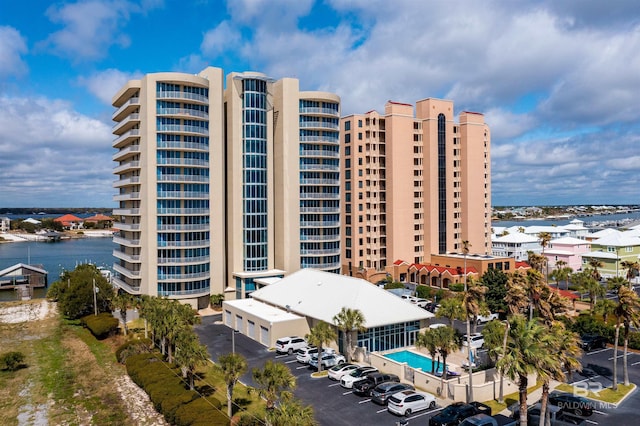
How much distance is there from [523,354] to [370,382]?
15662mm

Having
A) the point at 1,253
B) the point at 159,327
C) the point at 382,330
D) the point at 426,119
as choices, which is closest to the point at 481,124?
the point at 426,119

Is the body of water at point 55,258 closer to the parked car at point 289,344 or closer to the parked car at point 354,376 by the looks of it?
the parked car at point 289,344

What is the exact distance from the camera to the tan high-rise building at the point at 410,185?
95938 millimetres

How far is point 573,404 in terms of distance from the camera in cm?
Answer: 3584

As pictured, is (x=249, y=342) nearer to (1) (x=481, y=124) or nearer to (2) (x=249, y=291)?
(2) (x=249, y=291)

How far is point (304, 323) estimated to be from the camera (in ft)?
179

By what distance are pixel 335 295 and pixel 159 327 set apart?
19666mm

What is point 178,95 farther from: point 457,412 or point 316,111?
point 457,412

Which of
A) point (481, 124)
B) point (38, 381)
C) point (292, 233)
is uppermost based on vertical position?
point (481, 124)

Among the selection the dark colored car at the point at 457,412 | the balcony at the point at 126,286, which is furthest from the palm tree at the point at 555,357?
the balcony at the point at 126,286

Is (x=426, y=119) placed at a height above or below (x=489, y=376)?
above

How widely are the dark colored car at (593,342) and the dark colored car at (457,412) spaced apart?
78.2 feet

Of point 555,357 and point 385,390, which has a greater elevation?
point 555,357

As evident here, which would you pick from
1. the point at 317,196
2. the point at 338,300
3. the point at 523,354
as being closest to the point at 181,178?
the point at 317,196
